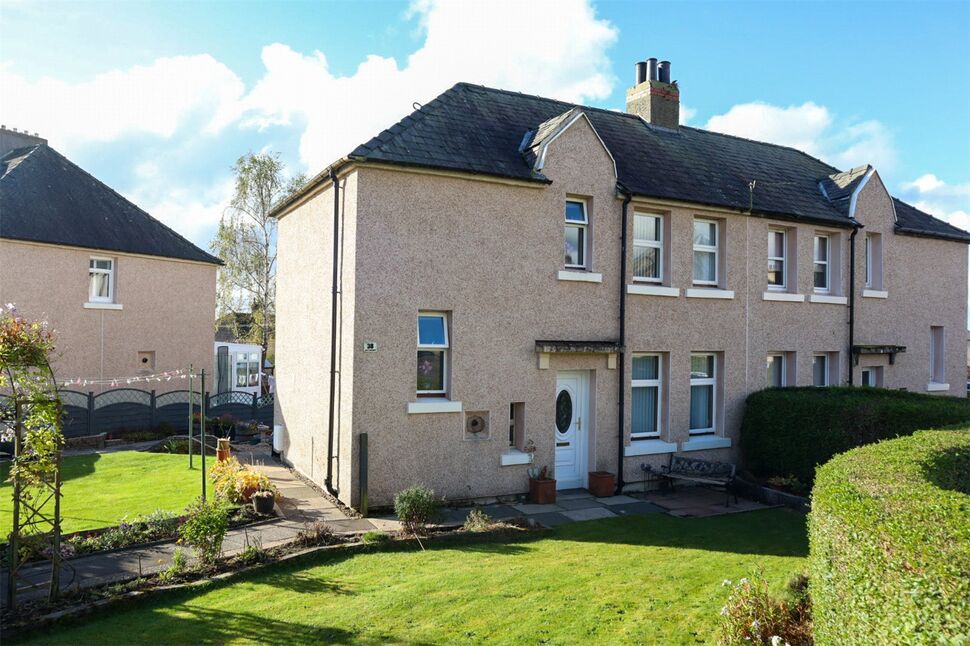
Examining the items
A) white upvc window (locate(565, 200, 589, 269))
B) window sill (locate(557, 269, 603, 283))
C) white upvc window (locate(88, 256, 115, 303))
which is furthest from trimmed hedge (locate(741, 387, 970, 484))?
white upvc window (locate(88, 256, 115, 303))

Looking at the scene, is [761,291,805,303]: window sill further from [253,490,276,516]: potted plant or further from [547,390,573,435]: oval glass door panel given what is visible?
[253,490,276,516]: potted plant

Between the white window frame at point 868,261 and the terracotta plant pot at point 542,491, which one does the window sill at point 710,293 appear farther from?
the white window frame at point 868,261

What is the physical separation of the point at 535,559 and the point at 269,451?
1068 cm

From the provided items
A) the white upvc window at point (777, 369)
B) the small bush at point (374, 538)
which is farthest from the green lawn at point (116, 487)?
the white upvc window at point (777, 369)

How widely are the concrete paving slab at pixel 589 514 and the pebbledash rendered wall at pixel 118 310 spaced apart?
702 inches

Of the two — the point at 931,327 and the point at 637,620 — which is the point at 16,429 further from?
the point at 931,327

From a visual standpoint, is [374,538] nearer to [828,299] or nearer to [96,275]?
[828,299]

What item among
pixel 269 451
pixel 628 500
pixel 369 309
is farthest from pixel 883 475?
pixel 269 451

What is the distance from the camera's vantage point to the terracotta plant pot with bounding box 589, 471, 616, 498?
12867 mm

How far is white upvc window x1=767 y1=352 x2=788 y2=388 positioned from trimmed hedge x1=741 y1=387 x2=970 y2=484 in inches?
41.6

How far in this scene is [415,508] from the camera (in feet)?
32.6

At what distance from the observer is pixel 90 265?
73.3 feet

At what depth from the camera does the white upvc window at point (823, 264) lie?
16906mm

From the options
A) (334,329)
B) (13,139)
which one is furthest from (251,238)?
(334,329)
